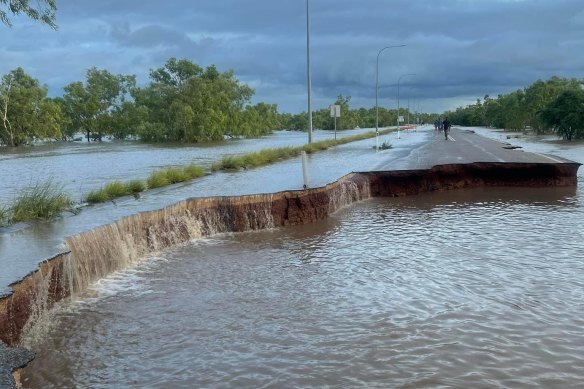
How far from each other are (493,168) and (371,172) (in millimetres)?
5005

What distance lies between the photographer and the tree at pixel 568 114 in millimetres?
52750

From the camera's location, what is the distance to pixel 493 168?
21.3 meters

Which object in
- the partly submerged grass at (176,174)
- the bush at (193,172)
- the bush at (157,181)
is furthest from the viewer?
the bush at (193,172)

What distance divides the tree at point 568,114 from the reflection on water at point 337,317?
4665 cm

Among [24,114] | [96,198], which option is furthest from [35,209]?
[24,114]

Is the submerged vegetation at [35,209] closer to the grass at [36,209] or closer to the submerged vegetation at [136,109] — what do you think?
the grass at [36,209]

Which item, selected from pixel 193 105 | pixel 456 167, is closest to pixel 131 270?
pixel 456 167

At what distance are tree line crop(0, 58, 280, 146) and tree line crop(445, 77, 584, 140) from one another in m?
42.0

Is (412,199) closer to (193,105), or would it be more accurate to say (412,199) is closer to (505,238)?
(505,238)

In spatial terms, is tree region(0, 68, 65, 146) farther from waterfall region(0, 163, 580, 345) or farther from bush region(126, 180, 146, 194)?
waterfall region(0, 163, 580, 345)

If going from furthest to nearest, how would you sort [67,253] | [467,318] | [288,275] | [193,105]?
[193,105] < [288,275] < [67,253] < [467,318]

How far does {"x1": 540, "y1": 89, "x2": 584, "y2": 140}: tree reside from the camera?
173 ft

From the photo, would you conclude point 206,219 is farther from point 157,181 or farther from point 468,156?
point 468,156

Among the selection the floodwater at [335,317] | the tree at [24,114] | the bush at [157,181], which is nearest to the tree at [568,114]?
the bush at [157,181]
